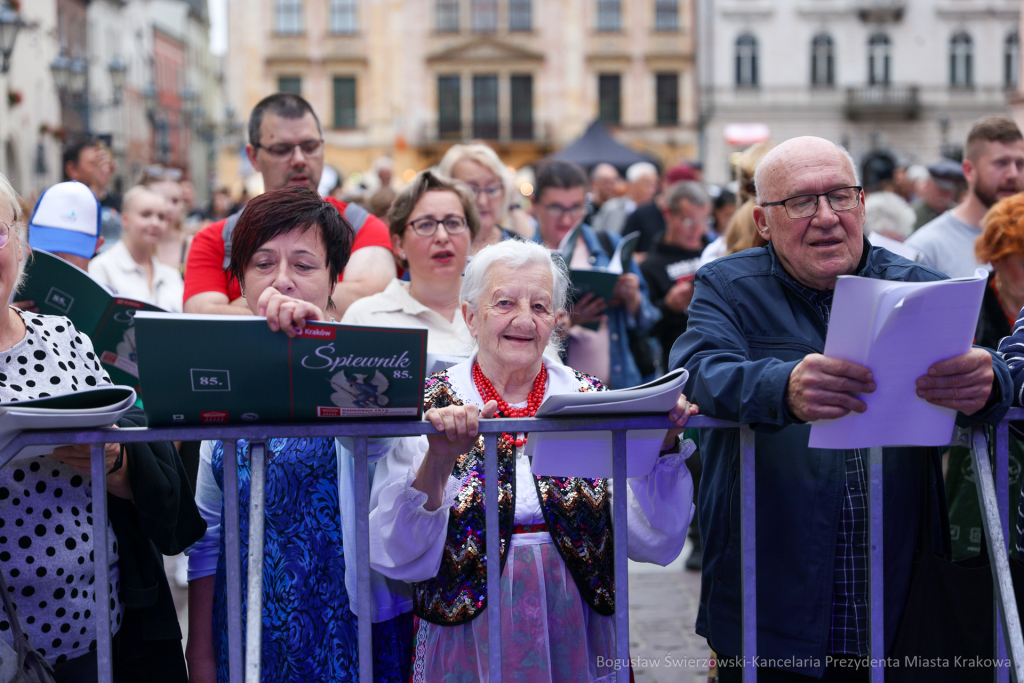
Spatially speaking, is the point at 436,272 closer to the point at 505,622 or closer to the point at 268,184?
the point at 268,184

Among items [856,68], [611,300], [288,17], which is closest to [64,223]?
[611,300]

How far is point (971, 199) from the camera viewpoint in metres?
4.71

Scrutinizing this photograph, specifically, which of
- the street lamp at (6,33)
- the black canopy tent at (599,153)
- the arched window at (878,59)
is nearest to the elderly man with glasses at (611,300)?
the street lamp at (6,33)

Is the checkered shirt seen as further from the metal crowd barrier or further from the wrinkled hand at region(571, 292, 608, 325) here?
the wrinkled hand at region(571, 292, 608, 325)

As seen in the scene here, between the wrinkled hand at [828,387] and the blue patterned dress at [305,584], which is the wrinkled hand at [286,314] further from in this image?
the wrinkled hand at [828,387]

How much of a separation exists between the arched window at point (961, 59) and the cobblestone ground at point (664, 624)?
3674 centimetres

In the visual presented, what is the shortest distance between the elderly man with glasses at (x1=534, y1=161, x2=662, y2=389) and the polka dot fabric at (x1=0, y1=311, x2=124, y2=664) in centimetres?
295

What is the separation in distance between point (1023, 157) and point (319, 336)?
3.96m

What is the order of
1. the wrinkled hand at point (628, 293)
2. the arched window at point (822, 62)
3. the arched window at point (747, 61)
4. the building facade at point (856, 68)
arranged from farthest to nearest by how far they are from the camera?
the arched window at point (822, 62), the arched window at point (747, 61), the building facade at point (856, 68), the wrinkled hand at point (628, 293)

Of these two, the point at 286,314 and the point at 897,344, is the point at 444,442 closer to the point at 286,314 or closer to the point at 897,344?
the point at 286,314

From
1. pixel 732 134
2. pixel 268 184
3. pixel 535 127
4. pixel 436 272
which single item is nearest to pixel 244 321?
pixel 436 272

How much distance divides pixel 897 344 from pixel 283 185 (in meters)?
2.57

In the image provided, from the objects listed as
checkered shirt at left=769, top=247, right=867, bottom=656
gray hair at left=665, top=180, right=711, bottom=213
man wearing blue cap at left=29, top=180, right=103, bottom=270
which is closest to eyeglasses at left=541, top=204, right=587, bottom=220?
gray hair at left=665, top=180, right=711, bottom=213

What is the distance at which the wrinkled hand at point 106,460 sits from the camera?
91.4 inches
